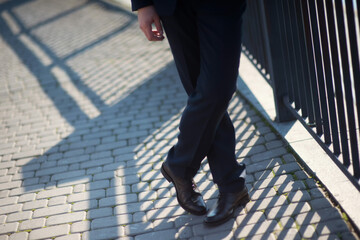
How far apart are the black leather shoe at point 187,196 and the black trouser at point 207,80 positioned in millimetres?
67

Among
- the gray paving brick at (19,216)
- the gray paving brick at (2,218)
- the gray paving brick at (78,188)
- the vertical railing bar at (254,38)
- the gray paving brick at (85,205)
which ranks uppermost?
the vertical railing bar at (254,38)

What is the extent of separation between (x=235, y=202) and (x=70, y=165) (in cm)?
165

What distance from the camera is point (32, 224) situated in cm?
345

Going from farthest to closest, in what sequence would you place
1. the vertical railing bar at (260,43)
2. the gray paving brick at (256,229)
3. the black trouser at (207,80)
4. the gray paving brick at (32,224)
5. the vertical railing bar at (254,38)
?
the vertical railing bar at (254,38) < the vertical railing bar at (260,43) < the gray paving brick at (32,224) < the gray paving brick at (256,229) < the black trouser at (207,80)

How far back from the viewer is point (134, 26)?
8.65 metres

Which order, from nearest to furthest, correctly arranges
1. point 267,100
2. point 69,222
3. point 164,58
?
point 69,222, point 267,100, point 164,58

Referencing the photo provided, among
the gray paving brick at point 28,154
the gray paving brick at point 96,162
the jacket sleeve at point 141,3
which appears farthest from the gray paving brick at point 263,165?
the gray paving brick at point 28,154

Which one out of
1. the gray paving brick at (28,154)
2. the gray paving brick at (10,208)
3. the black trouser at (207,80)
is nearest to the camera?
the black trouser at (207,80)

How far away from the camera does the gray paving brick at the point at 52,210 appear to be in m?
3.54

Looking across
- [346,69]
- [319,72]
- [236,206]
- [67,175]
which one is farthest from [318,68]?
[67,175]

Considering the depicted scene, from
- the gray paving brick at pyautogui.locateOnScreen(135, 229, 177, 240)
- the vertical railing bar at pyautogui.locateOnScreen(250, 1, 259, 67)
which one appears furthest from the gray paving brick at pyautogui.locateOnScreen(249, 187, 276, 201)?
the vertical railing bar at pyautogui.locateOnScreen(250, 1, 259, 67)

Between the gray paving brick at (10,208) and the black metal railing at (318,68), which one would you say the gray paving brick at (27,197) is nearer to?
the gray paving brick at (10,208)

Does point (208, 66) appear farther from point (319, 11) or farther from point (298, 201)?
point (298, 201)

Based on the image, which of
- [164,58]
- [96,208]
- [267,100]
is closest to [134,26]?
[164,58]
